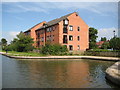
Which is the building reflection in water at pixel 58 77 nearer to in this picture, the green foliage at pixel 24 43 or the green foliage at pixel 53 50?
the green foliage at pixel 53 50

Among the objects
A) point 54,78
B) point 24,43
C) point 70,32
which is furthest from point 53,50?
point 54,78

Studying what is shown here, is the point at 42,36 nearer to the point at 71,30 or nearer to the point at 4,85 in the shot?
the point at 71,30

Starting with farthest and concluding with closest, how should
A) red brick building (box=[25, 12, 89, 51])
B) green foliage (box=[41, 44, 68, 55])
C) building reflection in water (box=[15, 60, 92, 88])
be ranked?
red brick building (box=[25, 12, 89, 51]), green foliage (box=[41, 44, 68, 55]), building reflection in water (box=[15, 60, 92, 88])

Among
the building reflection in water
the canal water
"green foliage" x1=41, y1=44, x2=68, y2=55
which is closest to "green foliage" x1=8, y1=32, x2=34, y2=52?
"green foliage" x1=41, y1=44, x2=68, y2=55

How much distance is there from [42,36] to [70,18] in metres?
13.5

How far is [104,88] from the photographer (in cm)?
961

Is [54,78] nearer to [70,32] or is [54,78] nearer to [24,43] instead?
[70,32]

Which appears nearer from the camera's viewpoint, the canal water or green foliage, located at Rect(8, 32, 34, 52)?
the canal water

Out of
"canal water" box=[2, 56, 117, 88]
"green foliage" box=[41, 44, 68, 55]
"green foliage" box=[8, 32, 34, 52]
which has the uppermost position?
"green foliage" box=[8, 32, 34, 52]

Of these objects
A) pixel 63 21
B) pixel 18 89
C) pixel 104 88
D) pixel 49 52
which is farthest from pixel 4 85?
pixel 63 21

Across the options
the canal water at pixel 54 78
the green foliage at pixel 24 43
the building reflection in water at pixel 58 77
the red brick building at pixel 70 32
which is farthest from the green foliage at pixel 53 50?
the building reflection in water at pixel 58 77

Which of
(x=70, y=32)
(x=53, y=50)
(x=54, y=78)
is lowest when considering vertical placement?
(x=54, y=78)

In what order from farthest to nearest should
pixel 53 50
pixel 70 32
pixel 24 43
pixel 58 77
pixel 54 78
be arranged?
1. pixel 24 43
2. pixel 70 32
3. pixel 53 50
4. pixel 58 77
5. pixel 54 78

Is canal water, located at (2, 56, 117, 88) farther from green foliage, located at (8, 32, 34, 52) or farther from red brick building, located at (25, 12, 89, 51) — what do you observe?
green foliage, located at (8, 32, 34, 52)
